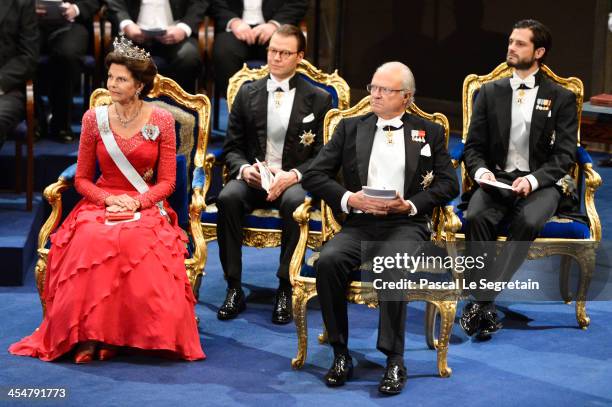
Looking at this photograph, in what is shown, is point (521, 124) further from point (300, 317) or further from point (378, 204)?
point (300, 317)

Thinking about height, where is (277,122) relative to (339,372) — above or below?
above

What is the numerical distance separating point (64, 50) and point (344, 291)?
10.3ft

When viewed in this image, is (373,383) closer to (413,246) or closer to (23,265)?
(413,246)

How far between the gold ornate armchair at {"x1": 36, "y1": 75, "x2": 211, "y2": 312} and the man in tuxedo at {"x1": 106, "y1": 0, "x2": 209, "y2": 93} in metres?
1.32

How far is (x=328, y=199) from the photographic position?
17.2ft

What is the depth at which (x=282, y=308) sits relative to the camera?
579 centimetres

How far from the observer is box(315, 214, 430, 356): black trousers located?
4910 mm

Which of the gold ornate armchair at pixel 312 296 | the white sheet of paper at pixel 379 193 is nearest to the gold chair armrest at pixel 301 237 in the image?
the gold ornate armchair at pixel 312 296

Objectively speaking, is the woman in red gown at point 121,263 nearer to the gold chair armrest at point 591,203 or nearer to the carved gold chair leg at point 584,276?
the carved gold chair leg at point 584,276

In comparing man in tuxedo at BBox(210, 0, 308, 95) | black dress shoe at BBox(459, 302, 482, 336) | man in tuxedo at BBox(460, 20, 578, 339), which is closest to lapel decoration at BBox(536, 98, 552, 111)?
man in tuxedo at BBox(460, 20, 578, 339)

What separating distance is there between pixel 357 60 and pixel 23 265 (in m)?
4.54

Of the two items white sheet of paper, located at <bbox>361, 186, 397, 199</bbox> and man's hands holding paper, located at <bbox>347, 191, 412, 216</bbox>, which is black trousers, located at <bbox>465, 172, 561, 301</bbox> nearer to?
man's hands holding paper, located at <bbox>347, 191, 412, 216</bbox>

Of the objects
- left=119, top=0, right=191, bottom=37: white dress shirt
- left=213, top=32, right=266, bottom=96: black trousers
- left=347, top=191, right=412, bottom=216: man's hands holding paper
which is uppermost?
left=119, top=0, right=191, bottom=37: white dress shirt

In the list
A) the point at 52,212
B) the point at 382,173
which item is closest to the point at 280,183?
the point at 382,173
